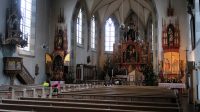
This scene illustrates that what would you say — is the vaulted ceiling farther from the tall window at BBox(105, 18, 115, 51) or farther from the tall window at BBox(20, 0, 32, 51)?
the tall window at BBox(20, 0, 32, 51)

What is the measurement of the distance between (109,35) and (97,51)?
11.8ft

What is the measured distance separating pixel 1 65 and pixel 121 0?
2401 cm

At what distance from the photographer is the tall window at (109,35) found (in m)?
41.8

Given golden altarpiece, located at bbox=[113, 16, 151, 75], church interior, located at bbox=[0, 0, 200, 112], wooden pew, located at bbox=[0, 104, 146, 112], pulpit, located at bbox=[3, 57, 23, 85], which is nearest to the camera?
wooden pew, located at bbox=[0, 104, 146, 112]

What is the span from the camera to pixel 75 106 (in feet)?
→ 22.6

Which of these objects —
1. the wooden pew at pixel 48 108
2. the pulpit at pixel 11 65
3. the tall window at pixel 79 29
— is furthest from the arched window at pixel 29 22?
the wooden pew at pixel 48 108

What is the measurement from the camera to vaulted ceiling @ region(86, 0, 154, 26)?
1508 inches

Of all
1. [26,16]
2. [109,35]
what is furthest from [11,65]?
[109,35]

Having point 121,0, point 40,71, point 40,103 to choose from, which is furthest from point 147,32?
point 40,103

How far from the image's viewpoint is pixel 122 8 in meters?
42.2

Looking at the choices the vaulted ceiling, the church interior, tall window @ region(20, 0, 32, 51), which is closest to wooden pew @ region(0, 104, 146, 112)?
the church interior

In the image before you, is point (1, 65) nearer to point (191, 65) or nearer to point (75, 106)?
point (191, 65)

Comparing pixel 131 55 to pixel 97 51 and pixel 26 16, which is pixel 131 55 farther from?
pixel 26 16

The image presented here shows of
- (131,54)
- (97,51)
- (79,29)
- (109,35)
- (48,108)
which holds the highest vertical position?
(109,35)
